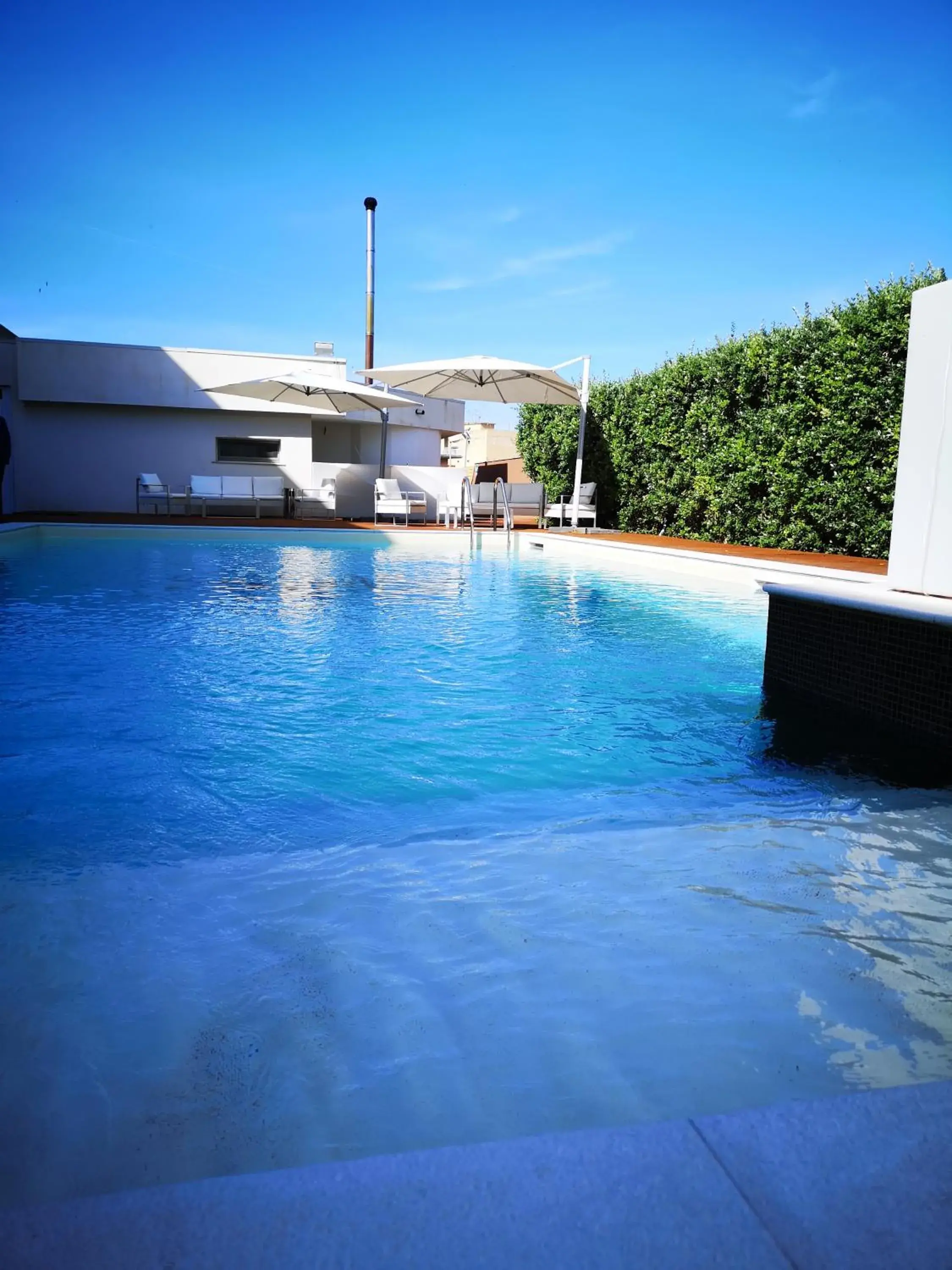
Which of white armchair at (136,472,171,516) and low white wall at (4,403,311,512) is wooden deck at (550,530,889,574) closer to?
low white wall at (4,403,311,512)

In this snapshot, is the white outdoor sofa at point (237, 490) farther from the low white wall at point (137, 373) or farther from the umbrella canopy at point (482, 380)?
the umbrella canopy at point (482, 380)

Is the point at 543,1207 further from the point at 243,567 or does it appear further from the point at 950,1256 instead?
the point at 243,567

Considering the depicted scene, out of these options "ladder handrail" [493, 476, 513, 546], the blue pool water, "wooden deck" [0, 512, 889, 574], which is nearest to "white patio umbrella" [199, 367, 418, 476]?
"wooden deck" [0, 512, 889, 574]

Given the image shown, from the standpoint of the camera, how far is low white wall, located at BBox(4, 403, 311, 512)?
18672 mm

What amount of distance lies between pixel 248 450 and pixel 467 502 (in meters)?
6.37

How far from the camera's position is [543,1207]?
977 mm

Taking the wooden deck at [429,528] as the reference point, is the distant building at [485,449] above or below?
above

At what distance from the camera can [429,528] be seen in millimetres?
16469

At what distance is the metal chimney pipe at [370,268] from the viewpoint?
886 inches

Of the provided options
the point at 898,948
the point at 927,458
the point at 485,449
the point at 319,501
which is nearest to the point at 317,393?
the point at 319,501

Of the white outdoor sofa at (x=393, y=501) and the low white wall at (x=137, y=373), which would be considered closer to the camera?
the white outdoor sofa at (x=393, y=501)

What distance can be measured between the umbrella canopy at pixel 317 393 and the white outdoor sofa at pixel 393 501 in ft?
5.07

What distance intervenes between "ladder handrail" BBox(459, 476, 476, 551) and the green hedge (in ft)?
8.92

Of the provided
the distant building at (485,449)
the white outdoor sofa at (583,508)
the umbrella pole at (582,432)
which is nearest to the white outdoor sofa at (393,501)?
the white outdoor sofa at (583,508)
